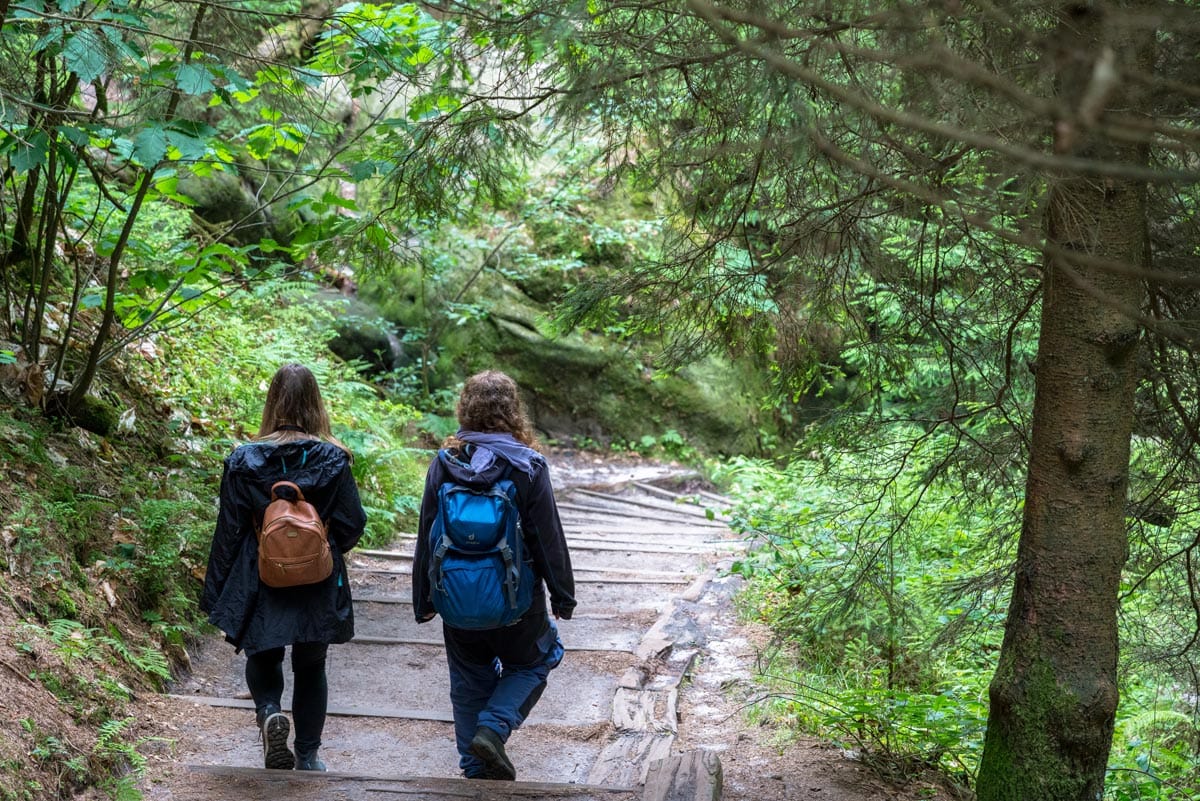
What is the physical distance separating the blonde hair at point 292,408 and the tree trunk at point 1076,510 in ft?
9.56

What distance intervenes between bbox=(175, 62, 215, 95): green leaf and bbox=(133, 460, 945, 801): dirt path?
2975 mm

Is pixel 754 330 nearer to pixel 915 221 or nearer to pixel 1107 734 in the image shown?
pixel 915 221

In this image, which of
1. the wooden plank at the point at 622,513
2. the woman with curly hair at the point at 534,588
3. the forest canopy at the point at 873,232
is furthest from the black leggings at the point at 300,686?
the wooden plank at the point at 622,513

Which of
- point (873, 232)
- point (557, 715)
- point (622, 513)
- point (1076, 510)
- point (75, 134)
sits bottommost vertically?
point (557, 715)

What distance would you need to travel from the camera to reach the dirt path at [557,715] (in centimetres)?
382

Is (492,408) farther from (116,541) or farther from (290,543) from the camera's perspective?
(116,541)

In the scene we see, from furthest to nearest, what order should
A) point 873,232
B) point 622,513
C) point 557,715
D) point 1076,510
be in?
point 622,513, point 557,715, point 873,232, point 1076,510

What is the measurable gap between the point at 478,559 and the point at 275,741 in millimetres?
1228

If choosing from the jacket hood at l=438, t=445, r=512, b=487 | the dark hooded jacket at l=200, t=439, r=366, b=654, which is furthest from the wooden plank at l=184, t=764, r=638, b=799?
the jacket hood at l=438, t=445, r=512, b=487

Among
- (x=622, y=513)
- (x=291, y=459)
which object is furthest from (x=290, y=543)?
(x=622, y=513)

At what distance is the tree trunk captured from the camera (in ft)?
10.3

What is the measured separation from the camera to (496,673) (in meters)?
4.09

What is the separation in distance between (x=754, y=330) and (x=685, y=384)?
13681 millimetres

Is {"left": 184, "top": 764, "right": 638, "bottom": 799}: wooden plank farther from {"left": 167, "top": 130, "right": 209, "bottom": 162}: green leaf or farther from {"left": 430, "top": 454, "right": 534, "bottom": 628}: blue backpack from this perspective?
{"left": 167, "top": 130, "right": 209, "bottom": 162}: green leaf
